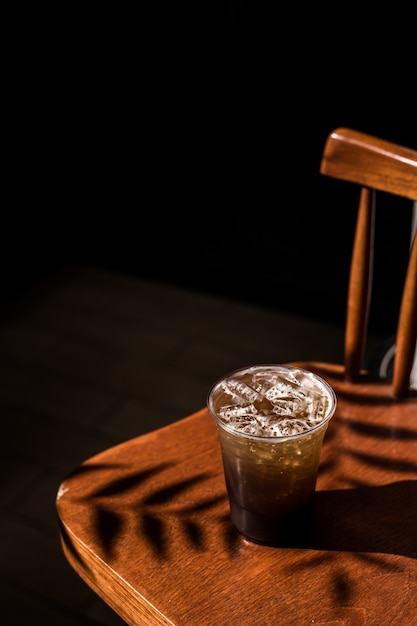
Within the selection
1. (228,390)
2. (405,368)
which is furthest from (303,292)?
(228,390)

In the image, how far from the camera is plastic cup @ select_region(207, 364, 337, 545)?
2.52ft

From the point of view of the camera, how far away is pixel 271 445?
75cm

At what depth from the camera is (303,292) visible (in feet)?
9.22

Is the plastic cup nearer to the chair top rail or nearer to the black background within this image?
the chair top rail

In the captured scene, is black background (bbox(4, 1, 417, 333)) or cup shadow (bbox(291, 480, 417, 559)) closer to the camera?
cup shadow (bbox(291, 480, 417, 559))

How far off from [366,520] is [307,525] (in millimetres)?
72

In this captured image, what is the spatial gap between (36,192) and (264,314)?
3.67 ft

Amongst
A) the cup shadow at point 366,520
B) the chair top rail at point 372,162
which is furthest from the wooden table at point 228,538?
the chair top rail at point 372,162

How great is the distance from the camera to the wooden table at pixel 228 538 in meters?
0.76

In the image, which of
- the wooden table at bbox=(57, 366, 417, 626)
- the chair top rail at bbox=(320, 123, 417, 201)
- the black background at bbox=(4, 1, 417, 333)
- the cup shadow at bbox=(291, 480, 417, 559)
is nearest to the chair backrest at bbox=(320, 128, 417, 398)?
the chair top rail at bbox=(320, 123, 417, 201)

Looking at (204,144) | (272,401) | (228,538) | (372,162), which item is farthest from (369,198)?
(204,144)

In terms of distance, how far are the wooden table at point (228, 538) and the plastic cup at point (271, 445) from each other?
41 mm

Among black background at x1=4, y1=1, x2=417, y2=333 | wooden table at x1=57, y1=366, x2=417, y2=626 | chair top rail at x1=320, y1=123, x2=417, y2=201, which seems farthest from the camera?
black background at x1=4, y1=1, x2=417, y2=333

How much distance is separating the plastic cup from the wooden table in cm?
4
